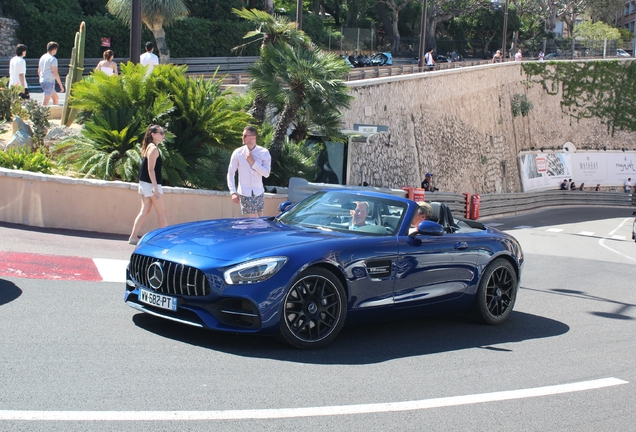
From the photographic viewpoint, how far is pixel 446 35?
76.0 meters

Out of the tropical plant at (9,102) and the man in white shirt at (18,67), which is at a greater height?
the man in white shirt at (18,67)

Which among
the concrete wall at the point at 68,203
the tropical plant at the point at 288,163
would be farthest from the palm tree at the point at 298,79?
the concrete wall at the point at 68,203

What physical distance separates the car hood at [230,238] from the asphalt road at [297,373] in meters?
0.74

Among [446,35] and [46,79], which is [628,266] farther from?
[446,35]

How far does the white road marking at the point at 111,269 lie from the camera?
895 cm

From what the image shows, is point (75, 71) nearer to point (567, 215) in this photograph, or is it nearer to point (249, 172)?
point (249, 172)

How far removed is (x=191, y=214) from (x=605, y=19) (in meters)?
99.8

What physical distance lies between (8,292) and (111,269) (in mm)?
1985

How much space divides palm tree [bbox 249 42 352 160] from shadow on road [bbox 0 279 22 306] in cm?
846

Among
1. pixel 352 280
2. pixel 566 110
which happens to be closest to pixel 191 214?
pixel 352 280

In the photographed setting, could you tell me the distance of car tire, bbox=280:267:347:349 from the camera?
6.34 m

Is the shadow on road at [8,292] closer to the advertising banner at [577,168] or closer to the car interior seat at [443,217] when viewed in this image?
the car interior seat at [443,217]

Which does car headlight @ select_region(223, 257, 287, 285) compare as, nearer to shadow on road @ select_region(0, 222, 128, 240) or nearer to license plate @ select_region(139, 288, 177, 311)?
license plate @ select_region(139, 288, 177, 311)

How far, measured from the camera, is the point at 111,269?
9531mm
